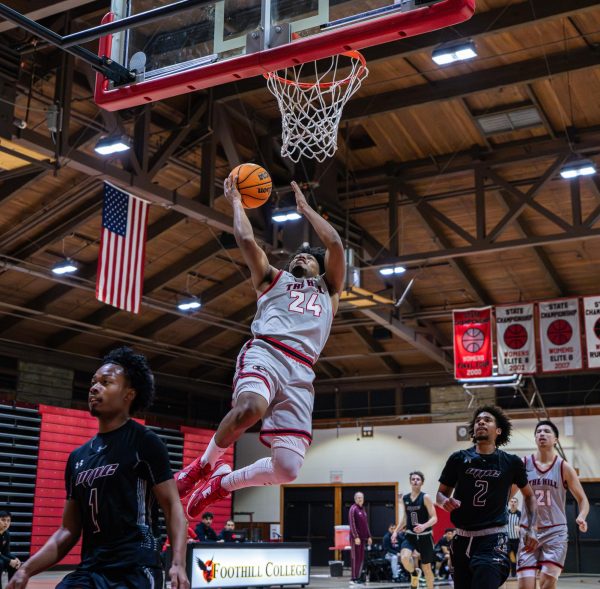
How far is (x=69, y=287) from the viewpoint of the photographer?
74.0 feet

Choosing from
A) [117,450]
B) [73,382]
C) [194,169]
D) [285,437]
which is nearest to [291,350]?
[285,437]

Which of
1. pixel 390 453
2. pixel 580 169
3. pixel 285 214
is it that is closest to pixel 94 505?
pixel 580 169

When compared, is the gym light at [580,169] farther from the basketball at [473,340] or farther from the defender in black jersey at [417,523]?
the basketball at [473,340]

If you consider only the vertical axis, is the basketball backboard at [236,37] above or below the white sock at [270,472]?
above

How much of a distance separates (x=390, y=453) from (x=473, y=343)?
25.5ft

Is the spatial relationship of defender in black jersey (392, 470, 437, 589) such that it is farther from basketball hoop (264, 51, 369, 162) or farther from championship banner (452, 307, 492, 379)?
basketball hoop (264, 51, 369, 162)

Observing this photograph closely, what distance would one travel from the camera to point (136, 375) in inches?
162

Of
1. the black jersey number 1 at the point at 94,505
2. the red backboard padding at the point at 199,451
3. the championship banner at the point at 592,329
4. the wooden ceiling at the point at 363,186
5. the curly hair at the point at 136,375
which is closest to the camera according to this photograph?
the black jersey number 1 at the point at 94,505

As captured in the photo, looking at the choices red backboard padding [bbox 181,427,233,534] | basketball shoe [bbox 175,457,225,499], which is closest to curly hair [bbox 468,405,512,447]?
basketball shoe [bbox 175,457,225,499]

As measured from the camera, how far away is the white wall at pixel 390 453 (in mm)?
24625

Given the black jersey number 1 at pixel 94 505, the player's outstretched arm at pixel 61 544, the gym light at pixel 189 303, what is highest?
the gym light at pixel 189 303

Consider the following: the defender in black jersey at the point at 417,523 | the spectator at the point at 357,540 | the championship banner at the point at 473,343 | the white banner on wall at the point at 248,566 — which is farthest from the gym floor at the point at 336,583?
the championship banner at the point at 473,343

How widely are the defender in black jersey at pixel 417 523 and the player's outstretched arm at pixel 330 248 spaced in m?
8.51

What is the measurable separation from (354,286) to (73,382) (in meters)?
11.4
